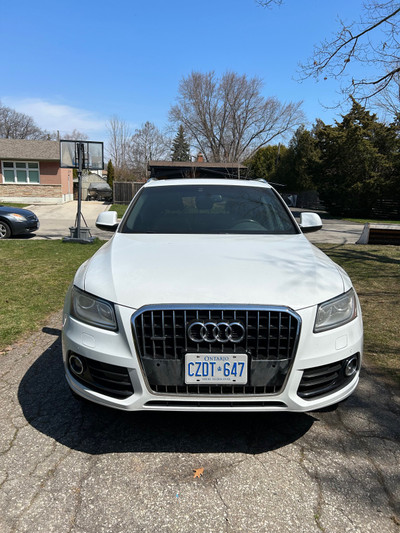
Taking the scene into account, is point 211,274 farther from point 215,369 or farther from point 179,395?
point 179,395

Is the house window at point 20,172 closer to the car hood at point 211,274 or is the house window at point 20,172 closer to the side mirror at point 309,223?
the side mirror at point 309,223

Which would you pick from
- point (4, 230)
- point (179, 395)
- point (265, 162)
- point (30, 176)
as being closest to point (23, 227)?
point (4, 230)

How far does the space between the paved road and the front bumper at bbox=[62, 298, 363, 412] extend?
0.38 m

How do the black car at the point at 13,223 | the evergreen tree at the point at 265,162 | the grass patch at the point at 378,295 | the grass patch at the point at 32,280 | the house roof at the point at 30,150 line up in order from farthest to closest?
the evergreen tree at the point at 265,162
the house roof at the point at 30,150
the black car at the point at 13,223
the grass patch at the point at 32,280
the grass patch at the point at 378,295

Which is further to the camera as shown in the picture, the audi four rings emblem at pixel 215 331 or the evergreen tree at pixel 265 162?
the evergreen tree at pixel 265 162

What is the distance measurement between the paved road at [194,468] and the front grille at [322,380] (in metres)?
0.44

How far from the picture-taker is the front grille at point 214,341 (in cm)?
211

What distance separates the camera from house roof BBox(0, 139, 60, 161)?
28.7 m

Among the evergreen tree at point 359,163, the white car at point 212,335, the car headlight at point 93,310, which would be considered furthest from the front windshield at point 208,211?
the evergreen tree at point 359,163

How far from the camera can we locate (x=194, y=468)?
2.23m

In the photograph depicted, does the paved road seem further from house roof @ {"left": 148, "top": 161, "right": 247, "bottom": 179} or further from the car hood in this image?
house roof @ {"left": 148, "top": 161, "right": 247, "bottom": 179}

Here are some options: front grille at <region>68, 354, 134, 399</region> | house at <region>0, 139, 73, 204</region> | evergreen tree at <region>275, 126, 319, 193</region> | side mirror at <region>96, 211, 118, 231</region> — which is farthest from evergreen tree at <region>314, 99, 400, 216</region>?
front grille at <region>68, 354, 134, 399</region>

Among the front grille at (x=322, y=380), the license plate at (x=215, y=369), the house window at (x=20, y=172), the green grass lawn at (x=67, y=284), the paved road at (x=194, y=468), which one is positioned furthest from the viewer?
the house window at (x=20, y=172)

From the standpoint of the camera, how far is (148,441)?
2465 millimetres
